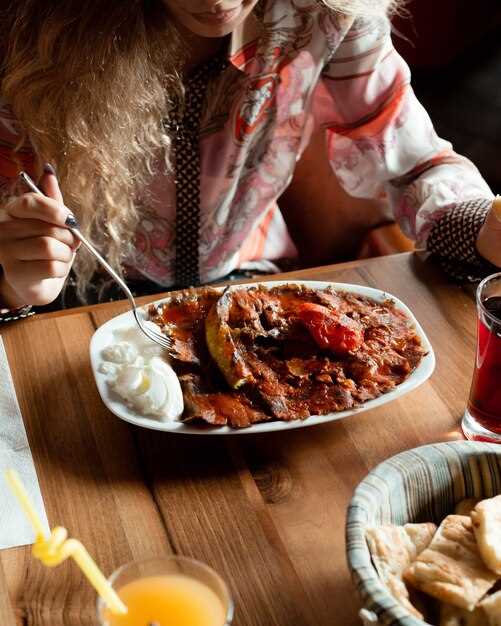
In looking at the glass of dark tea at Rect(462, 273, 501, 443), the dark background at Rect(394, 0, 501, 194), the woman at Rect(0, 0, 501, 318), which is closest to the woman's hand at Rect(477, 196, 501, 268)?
the woman at Rect(0, 0, 501, 318)

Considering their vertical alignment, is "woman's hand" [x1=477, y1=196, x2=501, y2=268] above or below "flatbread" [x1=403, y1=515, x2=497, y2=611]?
below

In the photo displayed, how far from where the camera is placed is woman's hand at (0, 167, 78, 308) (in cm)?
99

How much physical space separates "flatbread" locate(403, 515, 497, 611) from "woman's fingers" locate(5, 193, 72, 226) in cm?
57

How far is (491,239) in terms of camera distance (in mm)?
1231

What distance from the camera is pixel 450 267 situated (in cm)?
127

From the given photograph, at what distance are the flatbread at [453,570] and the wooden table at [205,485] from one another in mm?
118

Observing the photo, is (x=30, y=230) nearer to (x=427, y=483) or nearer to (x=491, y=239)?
(x=427, y=483)

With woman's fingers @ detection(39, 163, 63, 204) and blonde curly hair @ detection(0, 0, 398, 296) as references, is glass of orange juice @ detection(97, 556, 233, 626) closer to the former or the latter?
woman's fingers @ detection(39, 163, 63, 204)


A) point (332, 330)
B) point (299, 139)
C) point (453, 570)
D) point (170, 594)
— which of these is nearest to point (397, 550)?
point (453, 570)

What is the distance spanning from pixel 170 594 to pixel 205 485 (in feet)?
0.74

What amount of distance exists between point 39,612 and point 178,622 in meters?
0.17

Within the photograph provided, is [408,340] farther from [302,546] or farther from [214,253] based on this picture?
[214,253]

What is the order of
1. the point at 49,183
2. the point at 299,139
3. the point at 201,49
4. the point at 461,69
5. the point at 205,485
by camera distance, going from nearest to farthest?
the point at 205,485 < the point at 49,183 < the point at 201,49 < the point at 299,139 < the point at 461,69

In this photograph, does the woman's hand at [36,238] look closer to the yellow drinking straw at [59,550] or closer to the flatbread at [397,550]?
the yellow drinking straw at [59,550]
